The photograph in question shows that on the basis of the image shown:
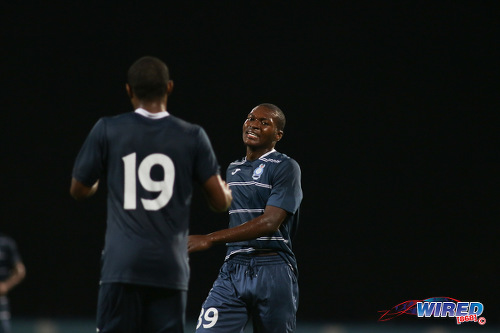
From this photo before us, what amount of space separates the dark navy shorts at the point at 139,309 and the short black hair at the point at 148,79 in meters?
0.76

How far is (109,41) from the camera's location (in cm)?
984

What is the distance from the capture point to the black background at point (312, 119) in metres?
9.17

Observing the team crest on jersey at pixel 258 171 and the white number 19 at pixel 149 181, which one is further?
the team crest on jersey at pixel 258 171

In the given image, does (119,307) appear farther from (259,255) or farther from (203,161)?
(259,255)

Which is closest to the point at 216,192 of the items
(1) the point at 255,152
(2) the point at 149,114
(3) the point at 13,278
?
(2) the point at 149,114

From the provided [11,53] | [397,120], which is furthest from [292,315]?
[11,53]

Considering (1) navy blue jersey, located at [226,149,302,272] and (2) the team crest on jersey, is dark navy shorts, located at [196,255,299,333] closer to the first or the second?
(1) navy blue jersey, located at [226,149,302,272]

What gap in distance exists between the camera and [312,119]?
958cm

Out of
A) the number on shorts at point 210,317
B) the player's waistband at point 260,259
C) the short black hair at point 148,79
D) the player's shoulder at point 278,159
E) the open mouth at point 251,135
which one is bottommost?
the number on shorts at point 210,317

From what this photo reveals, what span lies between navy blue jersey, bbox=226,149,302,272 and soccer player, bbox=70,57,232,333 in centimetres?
139

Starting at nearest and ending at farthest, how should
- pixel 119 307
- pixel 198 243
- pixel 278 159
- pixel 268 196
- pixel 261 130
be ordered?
1. pixel 119 307
2. pixel 198 243
3. pixel 268 196
4. pixel 278 159
5. pixel 261 130

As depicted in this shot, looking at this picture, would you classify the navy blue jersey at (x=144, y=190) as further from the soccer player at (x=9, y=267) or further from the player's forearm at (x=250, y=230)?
the soccer player at (x=9, y=267)

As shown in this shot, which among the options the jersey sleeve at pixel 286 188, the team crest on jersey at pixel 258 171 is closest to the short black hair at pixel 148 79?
the jersey sleeve at pixel 286 188

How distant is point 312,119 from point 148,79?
692 cm
